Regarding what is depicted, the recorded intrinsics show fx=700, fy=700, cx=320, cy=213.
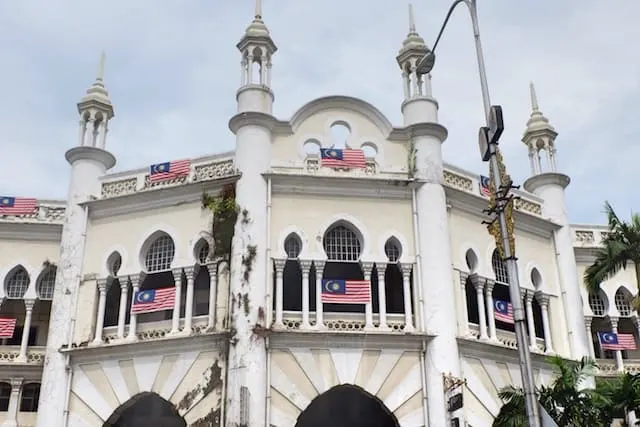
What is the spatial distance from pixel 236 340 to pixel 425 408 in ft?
18.2

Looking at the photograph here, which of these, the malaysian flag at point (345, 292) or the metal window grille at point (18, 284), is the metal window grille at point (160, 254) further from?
the metal window grille at point (18, 284)

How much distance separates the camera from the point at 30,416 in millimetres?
22953

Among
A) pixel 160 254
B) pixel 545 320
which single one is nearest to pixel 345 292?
pixel 160 254

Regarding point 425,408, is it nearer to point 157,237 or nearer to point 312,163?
point 312,163

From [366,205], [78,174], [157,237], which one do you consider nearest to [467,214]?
[366,205]

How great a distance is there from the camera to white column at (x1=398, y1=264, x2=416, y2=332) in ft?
66.1

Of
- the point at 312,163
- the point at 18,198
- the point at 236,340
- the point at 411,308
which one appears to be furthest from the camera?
the point at 18,198

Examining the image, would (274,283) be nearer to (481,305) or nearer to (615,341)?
(481,305)

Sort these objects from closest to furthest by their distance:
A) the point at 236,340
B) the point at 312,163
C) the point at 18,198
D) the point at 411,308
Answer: the point at 236,340 < the point at 411,308 < the point at 312,163 < the point at 18,198

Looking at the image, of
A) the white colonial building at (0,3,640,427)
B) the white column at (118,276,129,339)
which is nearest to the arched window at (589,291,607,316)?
the white colonial building at (0,3,640,427)

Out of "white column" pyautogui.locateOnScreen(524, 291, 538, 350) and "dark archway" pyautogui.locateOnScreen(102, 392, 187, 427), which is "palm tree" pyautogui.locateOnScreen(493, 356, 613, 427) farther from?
"dark archway" pyautogui.locateOnScreen(102, 392, 187, 427)

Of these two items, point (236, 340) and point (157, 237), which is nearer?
point (236, 340)

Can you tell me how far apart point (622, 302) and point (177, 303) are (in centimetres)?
1708

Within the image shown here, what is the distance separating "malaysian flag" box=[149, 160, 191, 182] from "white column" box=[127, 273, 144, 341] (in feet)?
10.6
